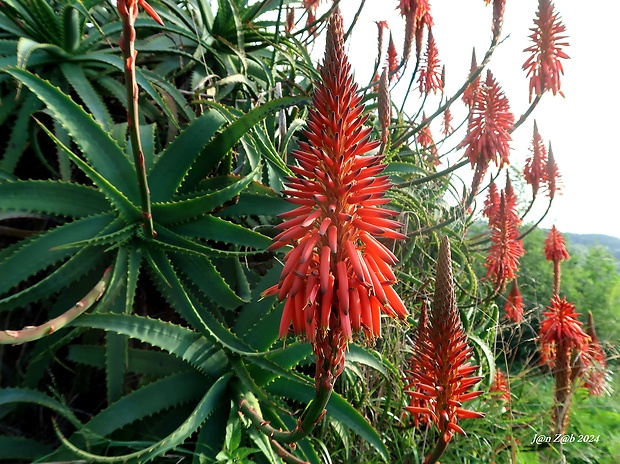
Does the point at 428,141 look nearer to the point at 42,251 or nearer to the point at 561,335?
the point at 561,335

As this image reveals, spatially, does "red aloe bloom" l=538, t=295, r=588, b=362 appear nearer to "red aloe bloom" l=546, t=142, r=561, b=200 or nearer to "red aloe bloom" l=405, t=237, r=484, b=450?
"red aloe bloom" l=546, t=142, r=561, b=200

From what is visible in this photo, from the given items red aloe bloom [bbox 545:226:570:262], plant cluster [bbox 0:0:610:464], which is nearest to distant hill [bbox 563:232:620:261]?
red aloe bloom [bbox 545:226:570:262]

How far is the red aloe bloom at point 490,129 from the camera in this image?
213cm

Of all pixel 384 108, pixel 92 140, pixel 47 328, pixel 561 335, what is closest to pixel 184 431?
pixel 47 328

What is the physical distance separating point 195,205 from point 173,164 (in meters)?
0.20

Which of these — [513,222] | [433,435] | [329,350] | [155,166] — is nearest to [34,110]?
[155,166]

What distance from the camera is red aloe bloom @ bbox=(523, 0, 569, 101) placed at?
2061mm

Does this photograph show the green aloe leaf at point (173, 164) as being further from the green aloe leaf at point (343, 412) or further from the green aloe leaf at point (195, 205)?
the green aloe leaf at point (343, 412)

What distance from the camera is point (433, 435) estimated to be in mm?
1760

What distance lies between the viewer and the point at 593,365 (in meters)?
2.25

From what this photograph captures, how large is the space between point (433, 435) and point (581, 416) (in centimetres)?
129

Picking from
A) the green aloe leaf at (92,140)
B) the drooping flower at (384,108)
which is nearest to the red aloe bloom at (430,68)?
the drooping flower at (384,108)

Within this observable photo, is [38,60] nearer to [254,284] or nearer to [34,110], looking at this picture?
[34,110]

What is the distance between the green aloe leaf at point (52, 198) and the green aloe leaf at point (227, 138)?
0.29 m
